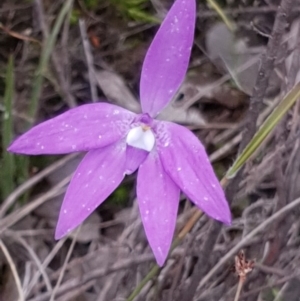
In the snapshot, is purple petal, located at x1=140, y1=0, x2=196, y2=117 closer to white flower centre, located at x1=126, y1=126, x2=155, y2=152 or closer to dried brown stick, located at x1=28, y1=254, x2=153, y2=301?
white flower centre, located at x1=126, y1=126, x2=155, y2=152

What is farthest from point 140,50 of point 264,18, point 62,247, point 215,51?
point 62,247

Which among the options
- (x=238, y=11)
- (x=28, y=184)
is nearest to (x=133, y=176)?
(x=28, y=184)

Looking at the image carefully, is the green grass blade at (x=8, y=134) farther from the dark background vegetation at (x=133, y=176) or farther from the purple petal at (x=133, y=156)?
the purple petal at (x=133, y=156)

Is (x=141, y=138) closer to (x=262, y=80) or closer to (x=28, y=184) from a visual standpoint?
(x=262, y=80)

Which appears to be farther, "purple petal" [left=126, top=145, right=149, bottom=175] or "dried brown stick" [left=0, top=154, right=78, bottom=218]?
"dried brown stick" [left=0, top=154, right=78, bottom=218]

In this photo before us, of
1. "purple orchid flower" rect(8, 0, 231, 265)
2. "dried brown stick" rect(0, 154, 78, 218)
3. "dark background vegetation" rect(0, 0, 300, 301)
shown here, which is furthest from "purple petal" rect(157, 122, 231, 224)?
"dried brown stick" rect(0, 154, 78, 218)

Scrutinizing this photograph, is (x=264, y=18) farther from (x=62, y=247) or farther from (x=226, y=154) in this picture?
(x=62, y=247)

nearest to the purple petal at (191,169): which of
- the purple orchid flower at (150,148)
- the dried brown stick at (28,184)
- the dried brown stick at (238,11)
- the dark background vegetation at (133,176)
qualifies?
the purple orchid flower at (150,148)
